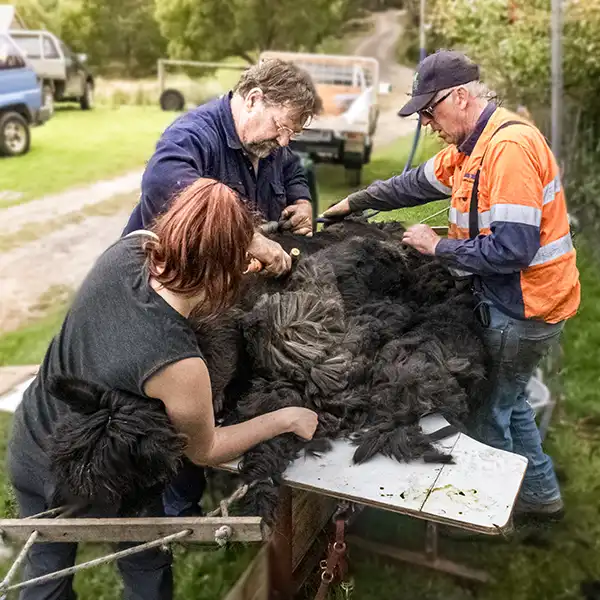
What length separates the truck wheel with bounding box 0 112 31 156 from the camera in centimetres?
284

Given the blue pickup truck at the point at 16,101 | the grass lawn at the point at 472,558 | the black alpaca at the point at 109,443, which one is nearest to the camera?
the black alpaca at the point at 109,443

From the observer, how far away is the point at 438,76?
187 centimetres

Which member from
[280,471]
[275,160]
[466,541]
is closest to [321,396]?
[280,471]

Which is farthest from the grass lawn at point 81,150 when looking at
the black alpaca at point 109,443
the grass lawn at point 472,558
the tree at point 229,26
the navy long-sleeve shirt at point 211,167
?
the black alpaca at point 109,443

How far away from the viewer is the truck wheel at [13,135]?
284 cm

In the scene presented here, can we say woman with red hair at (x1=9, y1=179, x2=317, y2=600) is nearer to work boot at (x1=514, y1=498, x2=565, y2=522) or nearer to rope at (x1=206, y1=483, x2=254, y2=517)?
rope at (x1=206, y1=483, x2=254, y2=517)

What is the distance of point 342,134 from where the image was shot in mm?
3361

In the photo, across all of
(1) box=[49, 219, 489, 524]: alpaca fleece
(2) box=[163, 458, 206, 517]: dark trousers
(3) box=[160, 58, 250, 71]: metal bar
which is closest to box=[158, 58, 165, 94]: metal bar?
(3) box=[160, 58, 250, 71]: metal bar

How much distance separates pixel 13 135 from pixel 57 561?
2.07m

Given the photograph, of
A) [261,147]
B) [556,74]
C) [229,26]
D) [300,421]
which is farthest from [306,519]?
[556,74]

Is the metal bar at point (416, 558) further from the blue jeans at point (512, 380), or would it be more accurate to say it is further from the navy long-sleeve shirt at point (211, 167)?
the navy long-sleeve shirt at point (211, 167)

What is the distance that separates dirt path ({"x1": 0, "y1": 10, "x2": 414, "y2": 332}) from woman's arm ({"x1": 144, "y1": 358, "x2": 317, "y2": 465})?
1847mm

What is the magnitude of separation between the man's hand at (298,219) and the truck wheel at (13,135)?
1.44 m

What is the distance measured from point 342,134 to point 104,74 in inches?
48.7
